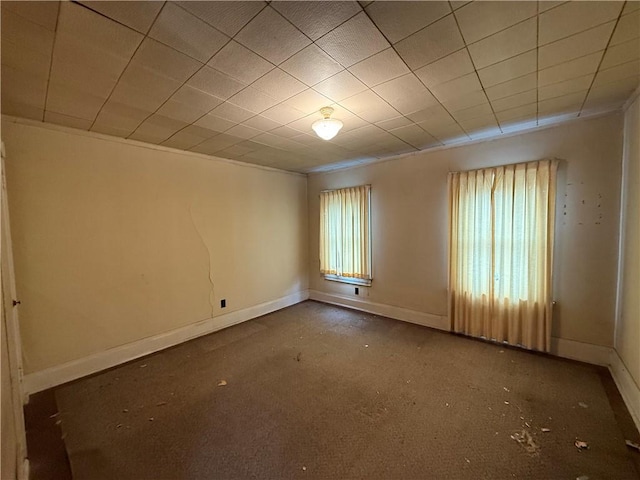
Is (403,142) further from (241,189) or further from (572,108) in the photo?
(241,189)

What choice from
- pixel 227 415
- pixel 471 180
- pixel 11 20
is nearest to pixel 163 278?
pixel 227 415

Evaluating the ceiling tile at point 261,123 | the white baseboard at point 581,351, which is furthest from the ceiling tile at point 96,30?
the white baseboard at point 581,351

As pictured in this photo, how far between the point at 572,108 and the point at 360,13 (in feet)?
8.05

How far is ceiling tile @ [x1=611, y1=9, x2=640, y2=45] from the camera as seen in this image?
138cm

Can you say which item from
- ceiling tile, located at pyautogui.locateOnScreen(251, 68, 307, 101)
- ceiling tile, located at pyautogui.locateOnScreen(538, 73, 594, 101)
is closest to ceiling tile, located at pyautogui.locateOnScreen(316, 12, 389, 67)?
ceiling tile, located at pyautogui.locateOnScreen(251, 68, 307, 101)

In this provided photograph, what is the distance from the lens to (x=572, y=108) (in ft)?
8.21

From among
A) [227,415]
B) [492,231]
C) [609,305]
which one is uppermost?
[492,231]

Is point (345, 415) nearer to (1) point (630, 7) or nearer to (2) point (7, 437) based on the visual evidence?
(2) point (7, 437)

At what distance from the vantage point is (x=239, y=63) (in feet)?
5.64

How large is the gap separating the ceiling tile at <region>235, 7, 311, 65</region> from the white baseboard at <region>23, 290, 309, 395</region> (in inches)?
130

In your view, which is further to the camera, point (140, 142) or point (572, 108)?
point (140, 142)

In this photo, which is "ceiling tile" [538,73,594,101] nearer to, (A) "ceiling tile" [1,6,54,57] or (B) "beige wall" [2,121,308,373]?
(A) "ceiling tile" [1,6,54,57]

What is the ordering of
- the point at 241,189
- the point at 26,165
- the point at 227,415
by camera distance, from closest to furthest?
1. the point at 227,415
2. the point at 26,165
3. the point at 241,189

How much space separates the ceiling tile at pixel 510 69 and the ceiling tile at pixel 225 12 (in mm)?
1548
